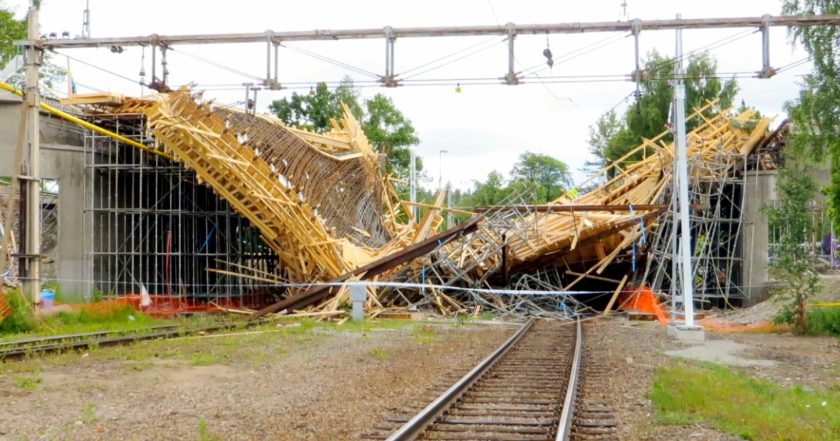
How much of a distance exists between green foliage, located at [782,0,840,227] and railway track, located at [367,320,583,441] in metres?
9.61

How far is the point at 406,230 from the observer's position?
107 ft

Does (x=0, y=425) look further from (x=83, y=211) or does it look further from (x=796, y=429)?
(x=83, y=211)

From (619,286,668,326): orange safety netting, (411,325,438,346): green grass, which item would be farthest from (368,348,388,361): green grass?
(619,286,668,326): orange safety netting

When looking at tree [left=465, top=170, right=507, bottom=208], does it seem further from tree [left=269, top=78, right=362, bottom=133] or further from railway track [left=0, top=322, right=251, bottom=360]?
railway track [left=0, top=322, right=251, bottom=360]

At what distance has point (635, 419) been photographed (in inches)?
368

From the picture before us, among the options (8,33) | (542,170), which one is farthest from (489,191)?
(8,33)

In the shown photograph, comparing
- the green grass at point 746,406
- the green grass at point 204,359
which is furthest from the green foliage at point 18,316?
the green grass at point 746,406

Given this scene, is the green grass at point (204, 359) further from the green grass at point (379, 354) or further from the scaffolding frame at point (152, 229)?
the scaffolding frame at point (152, 229)

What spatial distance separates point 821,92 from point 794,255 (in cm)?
383

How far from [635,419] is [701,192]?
22.7 metres

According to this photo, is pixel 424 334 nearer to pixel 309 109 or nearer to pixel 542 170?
pixel 309 109

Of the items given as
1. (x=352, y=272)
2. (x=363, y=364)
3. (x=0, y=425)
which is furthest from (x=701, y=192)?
(x=0, y=425)

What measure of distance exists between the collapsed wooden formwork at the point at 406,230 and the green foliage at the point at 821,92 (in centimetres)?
617

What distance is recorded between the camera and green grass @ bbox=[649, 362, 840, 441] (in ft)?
28.4
